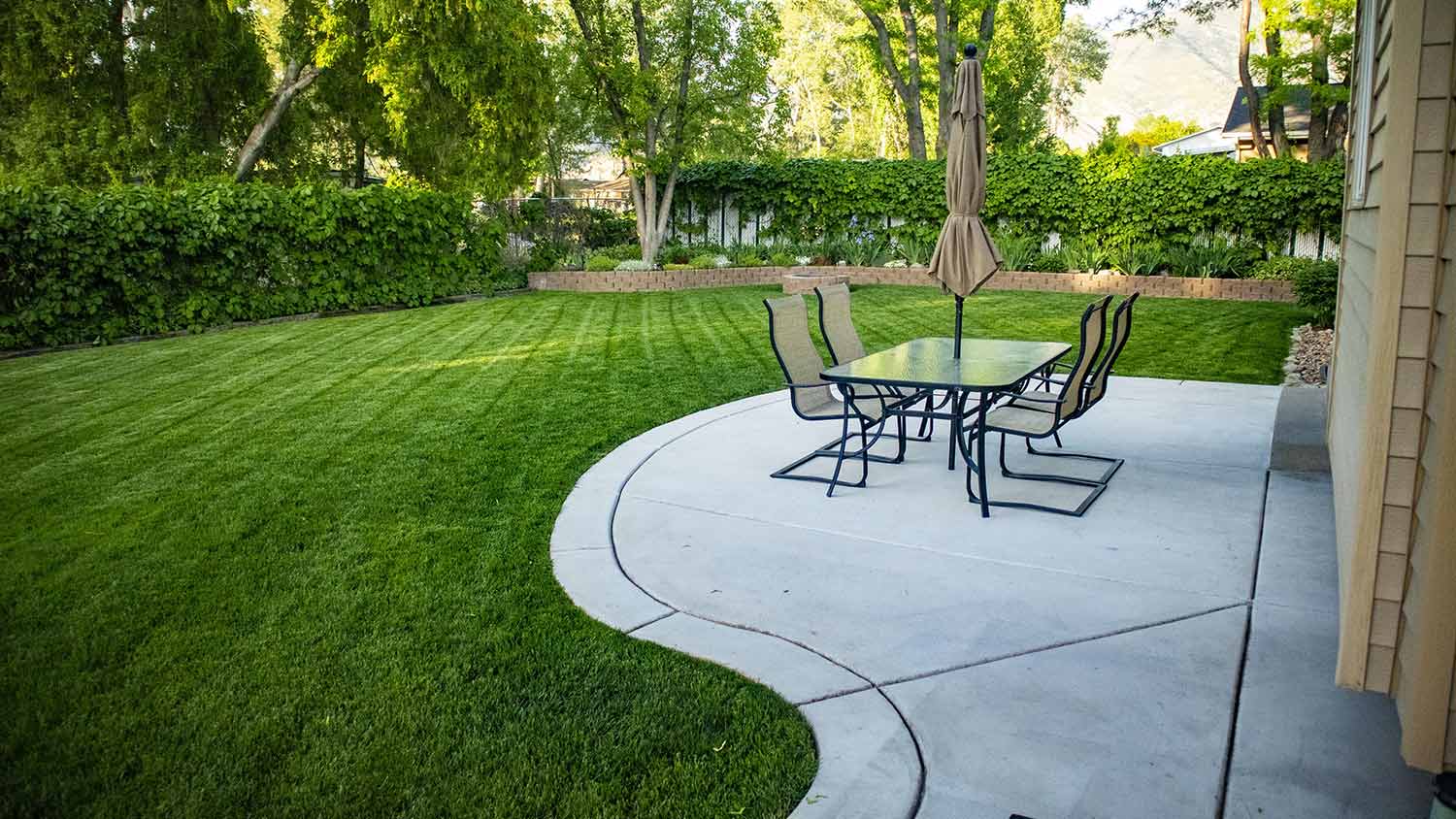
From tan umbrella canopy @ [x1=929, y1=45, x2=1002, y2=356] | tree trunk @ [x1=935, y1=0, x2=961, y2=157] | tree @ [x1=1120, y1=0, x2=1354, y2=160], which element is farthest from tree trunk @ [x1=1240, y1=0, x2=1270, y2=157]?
tan umbrella canopy @ [x1=929, y1=45, x2=1002, y2=356]

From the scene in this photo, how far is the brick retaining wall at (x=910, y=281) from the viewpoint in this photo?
1508 cm

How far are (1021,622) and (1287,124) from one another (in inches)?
1132

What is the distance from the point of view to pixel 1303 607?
3.67 metres

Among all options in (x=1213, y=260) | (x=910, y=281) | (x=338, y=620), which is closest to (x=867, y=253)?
(x=910, y=281)

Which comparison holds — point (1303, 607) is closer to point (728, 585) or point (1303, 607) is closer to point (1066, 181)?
point (728, 585)

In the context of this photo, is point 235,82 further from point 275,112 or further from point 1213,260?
point 1213,260

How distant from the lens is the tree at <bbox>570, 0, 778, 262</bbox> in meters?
18.8

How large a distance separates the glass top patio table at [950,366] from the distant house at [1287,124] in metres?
21.7

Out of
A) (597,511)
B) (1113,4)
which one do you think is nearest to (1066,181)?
(1113,4)

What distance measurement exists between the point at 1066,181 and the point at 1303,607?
51.7 ft

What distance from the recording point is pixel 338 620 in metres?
3.77

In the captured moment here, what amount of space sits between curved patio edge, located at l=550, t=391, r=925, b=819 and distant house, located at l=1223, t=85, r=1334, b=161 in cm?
2482

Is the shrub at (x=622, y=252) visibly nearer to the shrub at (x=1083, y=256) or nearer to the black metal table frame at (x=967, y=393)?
the shrub at (x=1083, y=256)

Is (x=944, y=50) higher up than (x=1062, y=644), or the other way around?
(x=944, y=50)
